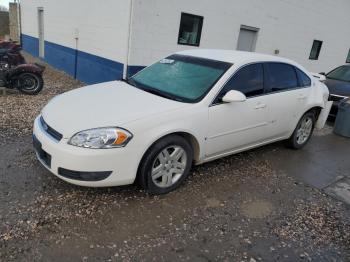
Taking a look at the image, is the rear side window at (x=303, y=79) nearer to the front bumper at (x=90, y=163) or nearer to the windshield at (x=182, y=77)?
the windshield at (x=182, y=77)

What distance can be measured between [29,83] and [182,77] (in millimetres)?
5017

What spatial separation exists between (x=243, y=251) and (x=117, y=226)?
121 centimetres

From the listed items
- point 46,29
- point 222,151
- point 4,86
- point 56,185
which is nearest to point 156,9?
point 4,86

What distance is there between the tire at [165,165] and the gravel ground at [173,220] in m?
0.15

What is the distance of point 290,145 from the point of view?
5.57 m

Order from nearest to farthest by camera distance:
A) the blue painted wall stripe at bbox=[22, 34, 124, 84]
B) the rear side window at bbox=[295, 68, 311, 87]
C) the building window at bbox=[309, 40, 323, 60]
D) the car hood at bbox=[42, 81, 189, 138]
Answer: the car hood at bbox=[42, 81, 189, 138] → the rear side window at bbox=[295, 68, 311, 87] → the blue painted wall stripe at bbox=[22, 34, 124, 84] → the building window at bbox=[309, 40, 323, 60]

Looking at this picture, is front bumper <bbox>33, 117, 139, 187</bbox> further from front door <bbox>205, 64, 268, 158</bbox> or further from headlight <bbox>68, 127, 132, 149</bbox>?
front door <bbox>205, 64, 268, 158</bbox>

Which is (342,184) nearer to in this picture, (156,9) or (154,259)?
(154,259)

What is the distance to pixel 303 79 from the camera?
207 inches

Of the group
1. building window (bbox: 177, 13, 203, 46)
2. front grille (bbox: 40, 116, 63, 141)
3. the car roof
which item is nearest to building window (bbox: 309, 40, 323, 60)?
building window (bbox: 177, 13, 203, 46)

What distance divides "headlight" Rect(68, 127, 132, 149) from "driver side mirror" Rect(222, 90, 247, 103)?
1357 mm

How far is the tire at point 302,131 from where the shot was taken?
17.8 ft

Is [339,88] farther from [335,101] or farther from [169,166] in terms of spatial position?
[169,166]

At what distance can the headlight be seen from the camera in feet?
10.1
